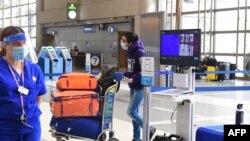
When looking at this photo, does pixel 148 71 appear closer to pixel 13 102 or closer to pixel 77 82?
pixel 13 102

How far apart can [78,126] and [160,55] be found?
1584 millimetres

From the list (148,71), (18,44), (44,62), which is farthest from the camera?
(44,62)

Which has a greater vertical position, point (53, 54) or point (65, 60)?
point (53, 54)

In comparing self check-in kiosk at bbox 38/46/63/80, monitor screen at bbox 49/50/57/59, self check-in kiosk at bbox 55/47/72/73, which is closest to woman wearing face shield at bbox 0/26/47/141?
self check-in kiosk at bbox 38/46/63/80

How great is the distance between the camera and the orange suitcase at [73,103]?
5688mm

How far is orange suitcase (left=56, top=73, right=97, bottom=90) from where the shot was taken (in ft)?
19.3

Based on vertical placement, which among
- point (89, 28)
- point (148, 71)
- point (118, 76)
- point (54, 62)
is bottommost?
point (54, 62)

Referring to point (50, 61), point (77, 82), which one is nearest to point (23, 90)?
point (77, 82)

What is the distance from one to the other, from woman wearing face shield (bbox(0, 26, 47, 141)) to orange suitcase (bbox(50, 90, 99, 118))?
6.74ft

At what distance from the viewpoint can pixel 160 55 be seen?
17.3 feet

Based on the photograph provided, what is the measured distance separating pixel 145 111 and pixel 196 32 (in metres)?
1.10

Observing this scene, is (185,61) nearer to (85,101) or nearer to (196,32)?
(196,32)

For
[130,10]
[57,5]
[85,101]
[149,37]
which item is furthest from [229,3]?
[85,101]

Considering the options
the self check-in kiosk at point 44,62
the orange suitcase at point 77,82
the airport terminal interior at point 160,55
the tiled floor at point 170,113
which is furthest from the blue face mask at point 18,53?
the self check-in kiosk at point 44,62
